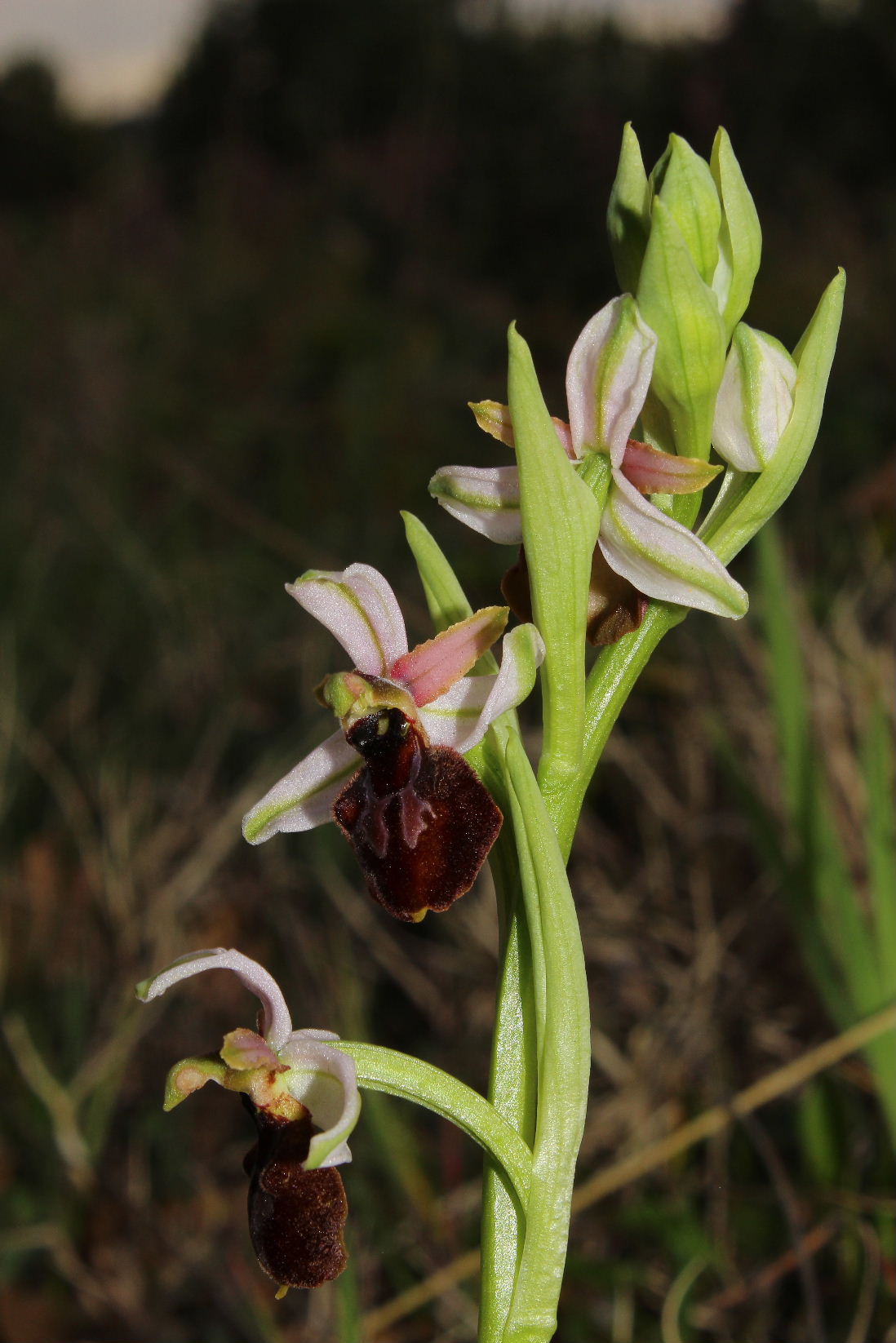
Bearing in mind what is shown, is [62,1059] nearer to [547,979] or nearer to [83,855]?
[83,855]

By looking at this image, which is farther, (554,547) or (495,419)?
(495,419)

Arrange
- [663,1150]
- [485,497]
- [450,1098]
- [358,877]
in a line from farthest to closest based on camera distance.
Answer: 1. [358,877]
2. [663,1150]
3. [485,497]
4. [450,1098]

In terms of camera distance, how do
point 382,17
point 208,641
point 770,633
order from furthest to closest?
point 382,17 → point 208,641 → point 770,633

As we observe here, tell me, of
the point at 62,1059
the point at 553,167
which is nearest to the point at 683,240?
the point at 62,1059

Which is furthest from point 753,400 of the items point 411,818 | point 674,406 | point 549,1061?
point 549,1061

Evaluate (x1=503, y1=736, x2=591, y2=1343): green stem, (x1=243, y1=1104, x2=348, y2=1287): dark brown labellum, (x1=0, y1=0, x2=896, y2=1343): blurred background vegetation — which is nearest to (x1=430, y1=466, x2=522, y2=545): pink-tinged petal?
(x1=503, y1=736, x2=591, y2=1343): green stem

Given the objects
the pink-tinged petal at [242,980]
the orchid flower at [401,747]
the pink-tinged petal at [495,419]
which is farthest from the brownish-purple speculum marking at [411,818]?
the pink-tinged petal at [495,419]

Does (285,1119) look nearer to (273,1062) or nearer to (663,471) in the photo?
(273,1062)
